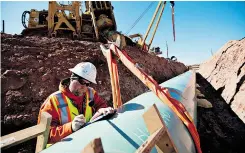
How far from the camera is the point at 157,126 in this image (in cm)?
163

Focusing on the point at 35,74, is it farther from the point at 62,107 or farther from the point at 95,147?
the point at 95,147

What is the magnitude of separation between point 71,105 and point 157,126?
4.42ft

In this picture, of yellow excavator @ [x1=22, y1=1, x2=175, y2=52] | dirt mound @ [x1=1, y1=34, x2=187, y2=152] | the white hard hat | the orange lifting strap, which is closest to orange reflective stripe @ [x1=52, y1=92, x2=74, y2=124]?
the white hard hat

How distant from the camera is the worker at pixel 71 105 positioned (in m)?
2.29

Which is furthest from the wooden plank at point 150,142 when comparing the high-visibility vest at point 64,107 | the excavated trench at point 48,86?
the excavated trench at point 48,86

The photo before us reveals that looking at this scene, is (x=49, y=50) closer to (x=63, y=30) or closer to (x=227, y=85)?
(x=63, y=30)

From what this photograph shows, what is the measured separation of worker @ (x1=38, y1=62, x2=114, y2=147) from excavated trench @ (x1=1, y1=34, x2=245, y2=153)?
211cm

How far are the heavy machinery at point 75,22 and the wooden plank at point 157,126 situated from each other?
874 cm

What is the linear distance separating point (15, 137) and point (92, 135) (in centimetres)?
69

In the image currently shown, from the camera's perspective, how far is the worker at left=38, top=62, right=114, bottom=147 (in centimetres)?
229

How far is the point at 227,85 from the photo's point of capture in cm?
859

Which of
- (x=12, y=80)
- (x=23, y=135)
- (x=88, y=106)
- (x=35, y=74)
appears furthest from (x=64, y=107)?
(x=35, y=74)

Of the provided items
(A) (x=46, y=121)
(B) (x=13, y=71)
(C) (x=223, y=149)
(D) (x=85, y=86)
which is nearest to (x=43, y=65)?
(B) (x=13, y=71)

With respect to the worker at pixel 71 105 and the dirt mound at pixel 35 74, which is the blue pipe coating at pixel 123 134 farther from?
the dirt mound at pixel 35 74
